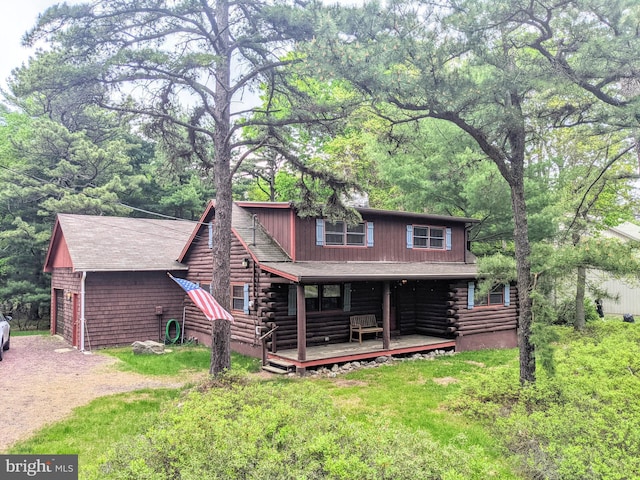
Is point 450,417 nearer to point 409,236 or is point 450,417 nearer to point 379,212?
point 379,212

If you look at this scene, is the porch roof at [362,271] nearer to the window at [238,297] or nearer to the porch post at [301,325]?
the porch post at [301,325]

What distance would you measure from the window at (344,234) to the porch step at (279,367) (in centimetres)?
394

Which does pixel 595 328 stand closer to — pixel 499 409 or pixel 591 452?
pixel 499 409

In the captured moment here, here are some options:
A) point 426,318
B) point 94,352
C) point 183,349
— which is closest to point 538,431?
point 426,318

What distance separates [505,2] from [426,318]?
10.9m

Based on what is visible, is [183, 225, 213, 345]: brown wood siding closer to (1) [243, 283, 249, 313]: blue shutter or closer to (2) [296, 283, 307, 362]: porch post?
(1) [243, 283, 249, 313]: blue shutter

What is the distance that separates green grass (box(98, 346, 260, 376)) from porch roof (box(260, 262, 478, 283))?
104 inches

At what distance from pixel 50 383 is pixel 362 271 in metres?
8.19

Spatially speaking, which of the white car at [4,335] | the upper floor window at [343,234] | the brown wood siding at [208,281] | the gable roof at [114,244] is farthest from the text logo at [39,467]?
the gable roof at [114,244]

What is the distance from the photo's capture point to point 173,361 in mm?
12695

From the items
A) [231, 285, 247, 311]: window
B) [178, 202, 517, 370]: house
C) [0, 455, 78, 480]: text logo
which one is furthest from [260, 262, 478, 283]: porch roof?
[0, 455, 78, 480]: text logo

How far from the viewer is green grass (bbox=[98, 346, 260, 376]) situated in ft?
37.9

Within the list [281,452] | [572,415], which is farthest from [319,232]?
Answer: [281,452]

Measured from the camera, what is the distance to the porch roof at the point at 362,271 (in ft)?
35.5
